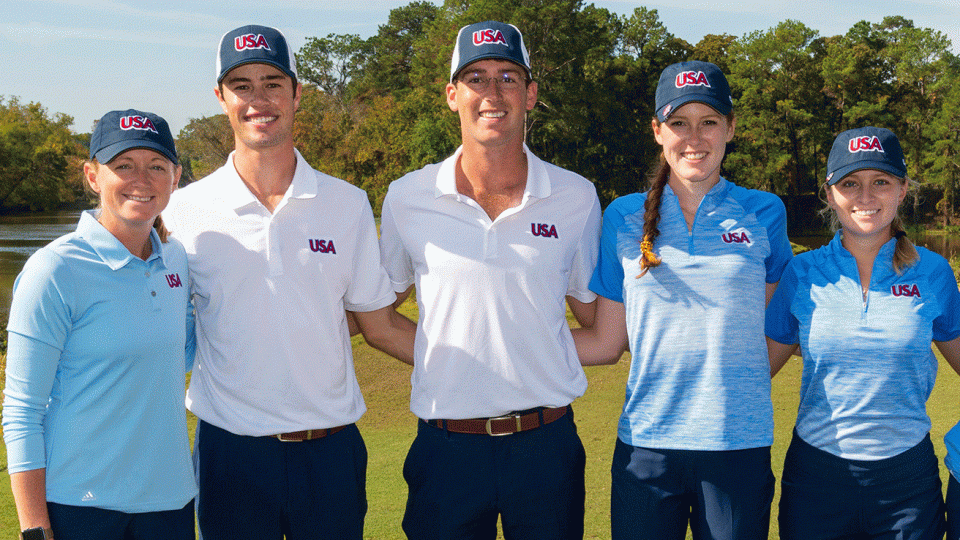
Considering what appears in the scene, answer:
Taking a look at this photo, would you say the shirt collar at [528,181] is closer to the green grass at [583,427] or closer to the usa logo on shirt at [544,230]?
the usa logo on shirt at [544,230]

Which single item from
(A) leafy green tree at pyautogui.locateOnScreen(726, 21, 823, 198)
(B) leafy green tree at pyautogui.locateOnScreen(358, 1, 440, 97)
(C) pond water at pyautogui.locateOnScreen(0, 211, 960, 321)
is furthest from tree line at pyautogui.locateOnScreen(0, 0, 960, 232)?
(B) leafy green tree at pyautogui.locateOnScreen(358, 1, 440, 97)

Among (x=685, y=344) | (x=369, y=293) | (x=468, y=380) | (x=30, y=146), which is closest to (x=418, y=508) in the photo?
(x=468, y=380)

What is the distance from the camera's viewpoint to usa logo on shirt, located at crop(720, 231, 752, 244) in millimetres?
3471

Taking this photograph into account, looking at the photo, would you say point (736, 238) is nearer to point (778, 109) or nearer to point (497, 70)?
point (497, 70)

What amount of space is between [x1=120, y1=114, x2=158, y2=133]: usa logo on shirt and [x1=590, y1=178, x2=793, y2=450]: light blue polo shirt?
2033mm

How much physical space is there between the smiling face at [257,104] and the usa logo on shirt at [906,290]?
2.64 metres

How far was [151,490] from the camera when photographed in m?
3.15

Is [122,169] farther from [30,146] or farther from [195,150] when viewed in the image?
[195,150]

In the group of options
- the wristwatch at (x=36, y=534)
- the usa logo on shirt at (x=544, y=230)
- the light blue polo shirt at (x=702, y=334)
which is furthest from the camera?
the usa logo on shirt at (x=544, y=230)

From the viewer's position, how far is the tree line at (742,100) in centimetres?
4516

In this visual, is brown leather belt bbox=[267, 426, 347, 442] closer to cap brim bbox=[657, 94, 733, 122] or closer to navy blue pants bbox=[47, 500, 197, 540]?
navy blue pants bbox=[47, 500, 197, 540]

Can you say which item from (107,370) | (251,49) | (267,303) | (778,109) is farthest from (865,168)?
(778,109)

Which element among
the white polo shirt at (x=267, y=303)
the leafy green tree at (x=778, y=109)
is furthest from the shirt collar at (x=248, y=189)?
the leafy green tree at (x=778, y=109)

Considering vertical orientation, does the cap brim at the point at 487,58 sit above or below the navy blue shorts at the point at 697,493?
above
